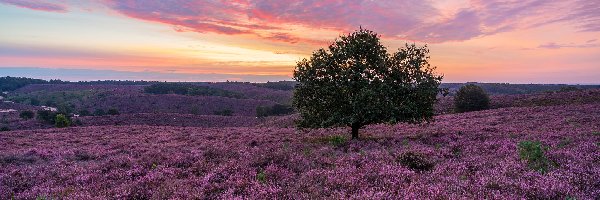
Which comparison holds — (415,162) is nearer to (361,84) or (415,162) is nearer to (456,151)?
(456,151)

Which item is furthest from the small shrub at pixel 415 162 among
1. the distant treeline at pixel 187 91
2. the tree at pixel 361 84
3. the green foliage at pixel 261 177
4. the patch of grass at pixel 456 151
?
the distant treeline at pixel 187 91

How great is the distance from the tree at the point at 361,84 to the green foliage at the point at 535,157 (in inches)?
414

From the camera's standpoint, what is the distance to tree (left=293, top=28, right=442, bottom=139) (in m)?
22.1

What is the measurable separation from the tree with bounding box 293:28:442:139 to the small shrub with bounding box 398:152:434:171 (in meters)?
10.3

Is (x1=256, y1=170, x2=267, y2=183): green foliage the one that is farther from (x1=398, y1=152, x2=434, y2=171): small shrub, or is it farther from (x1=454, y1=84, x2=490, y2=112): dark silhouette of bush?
Answer: (x1=454, y1=84, x2=490, y2=112): dark silhouette of bush

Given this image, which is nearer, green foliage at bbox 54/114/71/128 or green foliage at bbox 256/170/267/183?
green foliage at bbox 256/170/267/183

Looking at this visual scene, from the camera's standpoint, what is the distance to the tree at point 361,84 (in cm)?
2212

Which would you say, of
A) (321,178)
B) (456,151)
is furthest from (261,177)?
(456,151)

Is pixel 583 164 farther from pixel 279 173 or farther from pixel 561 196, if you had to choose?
pixel 279 173

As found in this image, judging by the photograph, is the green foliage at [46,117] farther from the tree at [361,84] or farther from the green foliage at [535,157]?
the green foliage at [535,157]

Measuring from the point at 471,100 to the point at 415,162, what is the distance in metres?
59.6

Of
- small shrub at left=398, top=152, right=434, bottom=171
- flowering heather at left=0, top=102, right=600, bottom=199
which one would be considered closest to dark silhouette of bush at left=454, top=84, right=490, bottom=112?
flowering heather at left=0, top=102, right=600, bottom=199

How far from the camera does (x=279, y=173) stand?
1085 centimetres

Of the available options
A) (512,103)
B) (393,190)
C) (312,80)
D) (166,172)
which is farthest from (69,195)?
(512,103)
